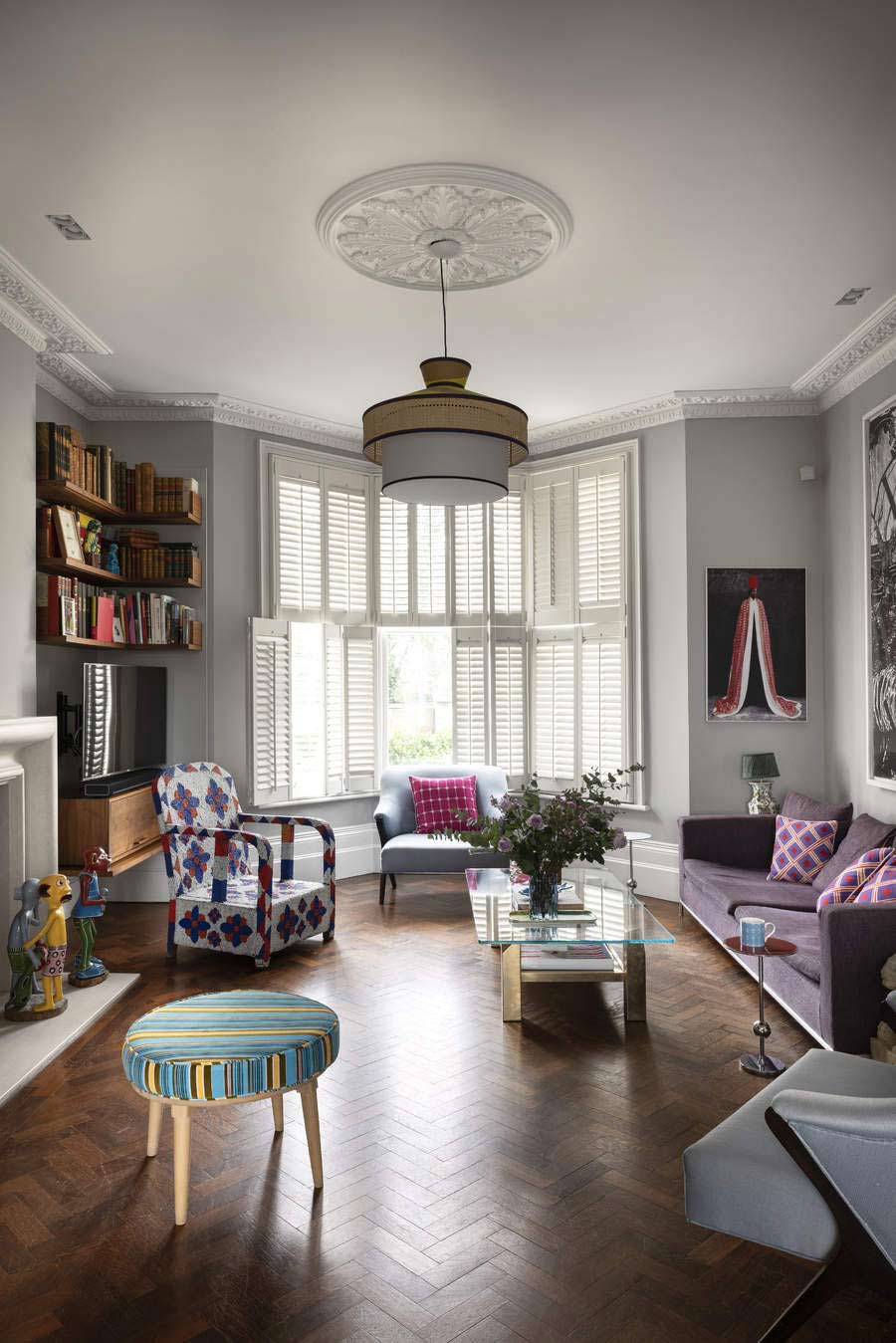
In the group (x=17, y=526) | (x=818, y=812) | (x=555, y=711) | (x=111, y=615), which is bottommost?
(x=818, y=812)

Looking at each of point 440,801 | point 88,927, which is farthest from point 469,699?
point 88,927

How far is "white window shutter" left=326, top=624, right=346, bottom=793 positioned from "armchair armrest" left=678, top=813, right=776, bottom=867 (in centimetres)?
253

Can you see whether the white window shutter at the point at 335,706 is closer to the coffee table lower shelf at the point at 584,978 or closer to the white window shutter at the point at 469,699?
the white window shutter at the point at 469,699

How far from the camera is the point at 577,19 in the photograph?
2469 millimetres

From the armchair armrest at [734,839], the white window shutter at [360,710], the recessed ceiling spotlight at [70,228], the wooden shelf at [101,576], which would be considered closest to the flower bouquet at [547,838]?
the armchair armrest at [734,839]

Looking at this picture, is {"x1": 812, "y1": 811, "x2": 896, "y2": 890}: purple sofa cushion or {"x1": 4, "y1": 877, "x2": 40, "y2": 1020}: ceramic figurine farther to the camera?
{"x1": 812, "y1": 811, "x2": 896, "y2": 890}: purple sofa cushion

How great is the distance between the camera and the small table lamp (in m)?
5.44

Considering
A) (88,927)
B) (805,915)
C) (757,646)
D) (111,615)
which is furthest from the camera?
(757,646)

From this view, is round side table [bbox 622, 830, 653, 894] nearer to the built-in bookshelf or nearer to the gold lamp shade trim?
the gold lamp shade trim

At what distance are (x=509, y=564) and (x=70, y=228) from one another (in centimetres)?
391

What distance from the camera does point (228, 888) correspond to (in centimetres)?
476

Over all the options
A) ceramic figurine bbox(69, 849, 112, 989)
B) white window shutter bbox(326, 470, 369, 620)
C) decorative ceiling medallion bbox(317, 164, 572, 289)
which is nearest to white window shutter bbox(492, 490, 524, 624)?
white window shutter bbox(326, 470, 369, 620)

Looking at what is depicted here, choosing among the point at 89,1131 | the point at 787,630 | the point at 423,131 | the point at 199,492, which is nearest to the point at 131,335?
the point at 199,492

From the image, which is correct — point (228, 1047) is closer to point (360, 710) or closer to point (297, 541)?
point (360, 710)
